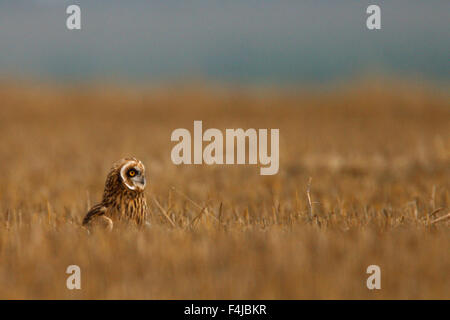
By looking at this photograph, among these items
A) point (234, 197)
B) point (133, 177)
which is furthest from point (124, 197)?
point (234, 197)

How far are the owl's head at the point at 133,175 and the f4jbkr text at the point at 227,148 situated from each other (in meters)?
3.69

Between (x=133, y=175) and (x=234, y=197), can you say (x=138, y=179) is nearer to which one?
(x=133, y=175)

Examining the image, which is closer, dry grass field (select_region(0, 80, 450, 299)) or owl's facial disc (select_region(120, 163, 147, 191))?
dry grass field (select_region(0, 80, 450, 299))

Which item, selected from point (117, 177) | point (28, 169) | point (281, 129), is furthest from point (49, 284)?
point (281, 129)

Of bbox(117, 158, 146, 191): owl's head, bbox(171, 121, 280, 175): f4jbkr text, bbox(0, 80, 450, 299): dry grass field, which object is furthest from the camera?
bbox(171, 121, 280, 175): f4jbkr text

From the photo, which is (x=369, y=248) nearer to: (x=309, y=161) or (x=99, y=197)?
(x=99, y=197)

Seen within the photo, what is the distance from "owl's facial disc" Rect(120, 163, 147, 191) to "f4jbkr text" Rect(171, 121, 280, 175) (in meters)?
3.69

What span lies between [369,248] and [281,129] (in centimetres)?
974

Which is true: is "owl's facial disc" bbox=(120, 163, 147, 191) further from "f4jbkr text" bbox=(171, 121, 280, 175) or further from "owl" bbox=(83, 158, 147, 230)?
"f4jbkr text" bbox=(171, 121, 280, 175)

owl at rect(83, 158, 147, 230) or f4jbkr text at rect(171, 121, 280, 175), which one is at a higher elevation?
f4jbkr text at rect(171, 121, 280, 175)

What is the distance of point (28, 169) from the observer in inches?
344

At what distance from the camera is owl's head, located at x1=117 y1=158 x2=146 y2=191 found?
4223mm

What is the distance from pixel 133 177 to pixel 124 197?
145 millimetres

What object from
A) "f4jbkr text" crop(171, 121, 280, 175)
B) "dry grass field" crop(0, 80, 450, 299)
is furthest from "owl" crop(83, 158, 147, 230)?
"f4jbkr text" crop(171, 121, 280, 175)
